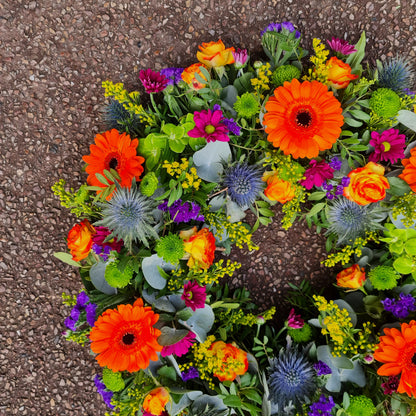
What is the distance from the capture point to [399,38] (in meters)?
1.97

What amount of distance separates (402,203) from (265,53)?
3.18ft

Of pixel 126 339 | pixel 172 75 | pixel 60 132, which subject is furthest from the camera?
pixel 60 132

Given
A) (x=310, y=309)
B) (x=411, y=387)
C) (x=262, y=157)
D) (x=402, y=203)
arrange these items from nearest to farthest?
(x=411, y=387) < (x=402, y=203) < (x=262, y=157) < (x=310, y=309)

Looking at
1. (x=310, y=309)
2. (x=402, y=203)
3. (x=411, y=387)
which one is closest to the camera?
(x=411, y=387)

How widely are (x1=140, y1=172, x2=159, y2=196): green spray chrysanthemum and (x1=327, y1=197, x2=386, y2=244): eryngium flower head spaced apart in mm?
782

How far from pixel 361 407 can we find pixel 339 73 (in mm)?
1378

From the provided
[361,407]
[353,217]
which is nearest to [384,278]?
[353,217]

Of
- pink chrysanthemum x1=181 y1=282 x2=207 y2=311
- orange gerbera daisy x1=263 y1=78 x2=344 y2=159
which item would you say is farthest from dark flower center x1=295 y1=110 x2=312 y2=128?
pink chrysanthemum x1=181 y1=282 x2=207 y2=311

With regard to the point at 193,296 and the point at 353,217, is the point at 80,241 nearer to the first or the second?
the point at 193,296

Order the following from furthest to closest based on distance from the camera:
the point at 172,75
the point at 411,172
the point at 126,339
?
the point at 172,75 → the point at 411,172 → the point at 126,339

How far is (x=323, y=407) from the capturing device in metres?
1.61

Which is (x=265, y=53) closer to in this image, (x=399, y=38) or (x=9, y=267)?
(x=399, y=38)

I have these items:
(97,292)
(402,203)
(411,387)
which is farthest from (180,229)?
(411,387)

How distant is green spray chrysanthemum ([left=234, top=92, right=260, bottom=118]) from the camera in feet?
5.32
